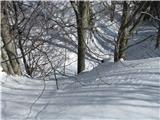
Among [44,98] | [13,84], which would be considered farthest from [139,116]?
[13,84]

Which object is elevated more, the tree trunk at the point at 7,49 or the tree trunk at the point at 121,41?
the tree trunk at the point at 7,49

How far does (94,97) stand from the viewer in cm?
374

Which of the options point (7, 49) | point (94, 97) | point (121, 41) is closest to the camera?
point (94, 97)

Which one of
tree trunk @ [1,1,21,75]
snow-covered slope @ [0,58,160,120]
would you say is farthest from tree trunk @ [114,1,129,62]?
snow-covered slope @ [0,58,160,120]

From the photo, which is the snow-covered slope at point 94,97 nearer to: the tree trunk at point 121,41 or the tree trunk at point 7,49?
the tree trunk at point 7,49

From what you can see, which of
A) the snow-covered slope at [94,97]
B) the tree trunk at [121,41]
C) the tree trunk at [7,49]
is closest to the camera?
the snow-covered slope at [94,97]

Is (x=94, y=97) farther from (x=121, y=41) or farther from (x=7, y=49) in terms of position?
(x=121, y=41)

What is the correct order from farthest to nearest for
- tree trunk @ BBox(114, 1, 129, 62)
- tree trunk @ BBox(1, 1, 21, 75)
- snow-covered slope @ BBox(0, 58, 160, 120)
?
tree trunk @ BBox(114, 1, 129, 62)
tree trunk @ BBox(1, 1, 21, 75)
snow-covered slope @ BBox(0, 58, 160, 120)

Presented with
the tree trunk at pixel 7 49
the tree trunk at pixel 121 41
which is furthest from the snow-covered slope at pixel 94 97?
the tree trunk at pixel 121 41

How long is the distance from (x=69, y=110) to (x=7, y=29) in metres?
2.65

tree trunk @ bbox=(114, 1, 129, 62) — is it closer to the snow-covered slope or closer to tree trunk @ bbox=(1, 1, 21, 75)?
tree trunk @ bbox=(1, 1, 21, 75)

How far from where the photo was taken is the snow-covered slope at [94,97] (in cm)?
329

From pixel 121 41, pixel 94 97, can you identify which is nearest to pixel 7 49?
pixel 94 97

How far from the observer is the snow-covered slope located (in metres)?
3.29
